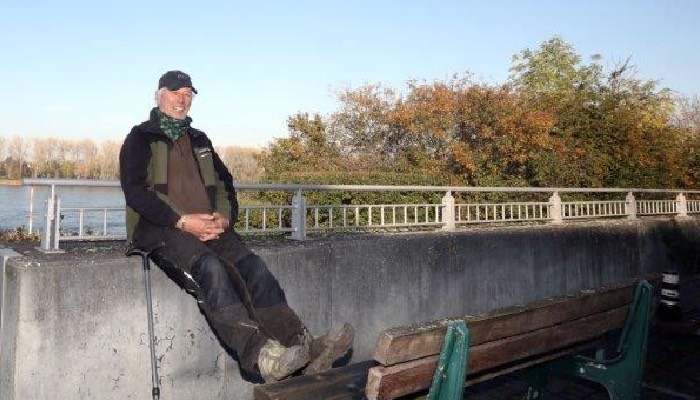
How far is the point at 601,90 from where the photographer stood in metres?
20.8

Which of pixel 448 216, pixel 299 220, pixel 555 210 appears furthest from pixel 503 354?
pixel 555 210

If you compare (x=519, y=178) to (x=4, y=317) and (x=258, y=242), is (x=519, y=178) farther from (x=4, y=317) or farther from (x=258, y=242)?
(x=4, y=317)

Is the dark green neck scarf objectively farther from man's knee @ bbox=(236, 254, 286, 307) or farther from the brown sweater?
man's knee @ bbox=(236, 254, 286, 307)

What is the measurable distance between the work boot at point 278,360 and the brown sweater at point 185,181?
1.26 meters

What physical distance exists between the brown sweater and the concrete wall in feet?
2.39

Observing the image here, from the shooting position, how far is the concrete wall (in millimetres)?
3590

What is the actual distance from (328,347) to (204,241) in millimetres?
1159

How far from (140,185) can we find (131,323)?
3.94ft

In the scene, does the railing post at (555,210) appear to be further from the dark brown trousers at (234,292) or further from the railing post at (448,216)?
the dark brown trousers at (234,292)

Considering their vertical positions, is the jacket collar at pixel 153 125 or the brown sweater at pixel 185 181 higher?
the jacket collar at pixel 153 125

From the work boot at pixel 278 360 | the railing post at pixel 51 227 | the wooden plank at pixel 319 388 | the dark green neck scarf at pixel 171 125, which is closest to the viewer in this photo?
the wooden plank at pixel 319 388

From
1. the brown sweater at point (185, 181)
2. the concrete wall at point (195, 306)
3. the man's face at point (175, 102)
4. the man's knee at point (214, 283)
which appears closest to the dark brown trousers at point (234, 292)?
the man's knee at point (214, 283)

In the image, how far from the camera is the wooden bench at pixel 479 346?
2244 mm

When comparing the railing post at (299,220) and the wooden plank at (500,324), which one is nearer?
the wooden plank at (500,324)
